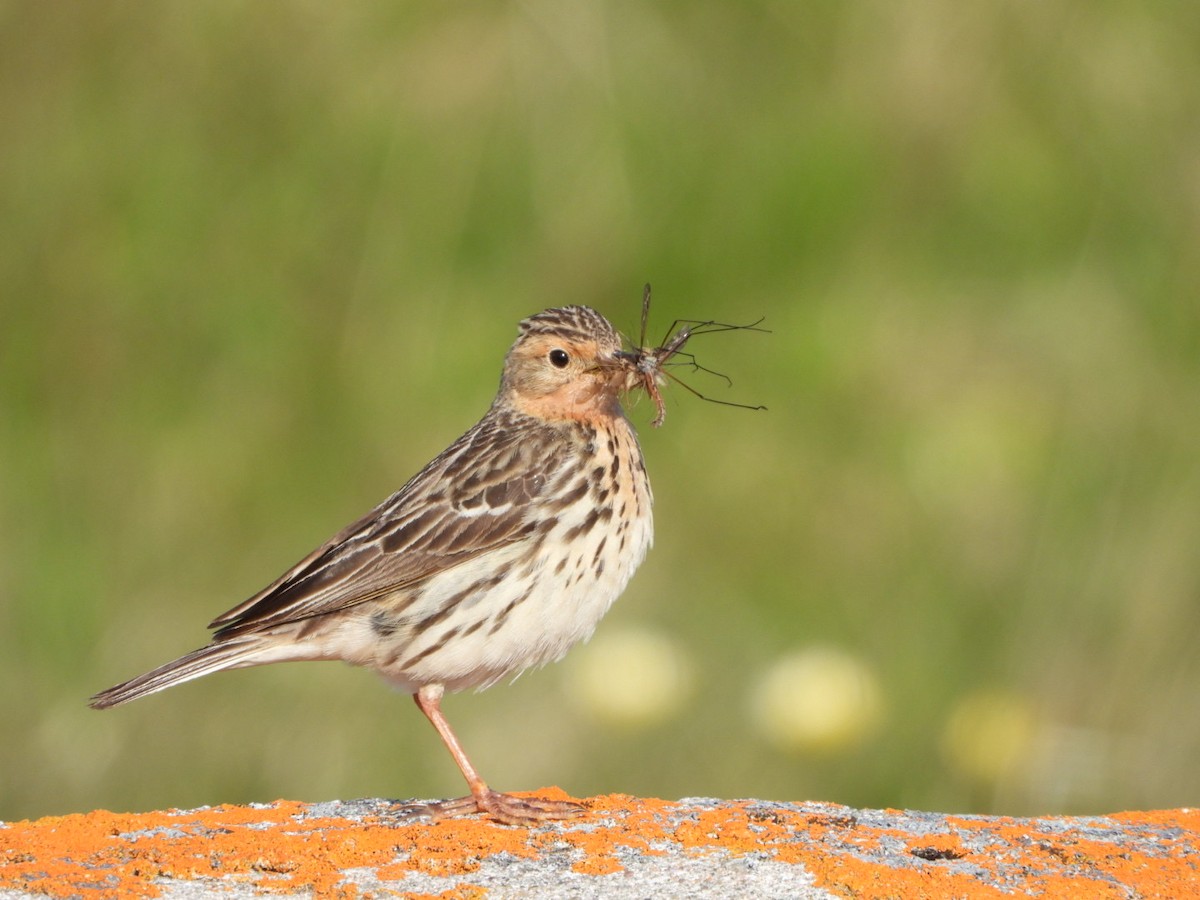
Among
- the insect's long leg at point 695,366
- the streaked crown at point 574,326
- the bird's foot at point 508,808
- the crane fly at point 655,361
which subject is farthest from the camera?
the insect's long leg at point 695,366

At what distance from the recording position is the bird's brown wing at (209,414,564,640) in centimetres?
627

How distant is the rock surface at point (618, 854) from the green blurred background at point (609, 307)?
2.46 m

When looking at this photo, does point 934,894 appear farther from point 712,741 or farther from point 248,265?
point 248,265

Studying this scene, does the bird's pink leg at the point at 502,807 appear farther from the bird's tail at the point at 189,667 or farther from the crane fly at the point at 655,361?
the crane fly at the point at 655,361

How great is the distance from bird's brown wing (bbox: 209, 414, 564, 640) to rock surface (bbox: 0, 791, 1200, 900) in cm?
123

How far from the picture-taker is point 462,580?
6.32 meters

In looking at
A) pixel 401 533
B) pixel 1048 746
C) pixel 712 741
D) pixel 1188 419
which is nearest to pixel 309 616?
pixel 401 533

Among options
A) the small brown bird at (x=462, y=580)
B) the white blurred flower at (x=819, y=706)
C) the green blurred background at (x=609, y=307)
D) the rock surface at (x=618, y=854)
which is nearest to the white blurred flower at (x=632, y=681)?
the green blurred background at (x=609, y=307)

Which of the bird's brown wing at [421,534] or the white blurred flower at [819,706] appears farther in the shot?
the white blurred flower at [819,706]

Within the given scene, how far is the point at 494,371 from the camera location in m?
8.39

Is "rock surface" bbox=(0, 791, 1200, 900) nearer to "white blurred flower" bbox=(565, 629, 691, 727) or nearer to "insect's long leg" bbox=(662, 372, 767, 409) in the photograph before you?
"white blurred flower" bbox=(565, 629, 691, 727)

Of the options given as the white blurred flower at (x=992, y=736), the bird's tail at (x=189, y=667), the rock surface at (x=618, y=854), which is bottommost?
the rock surface at (x=618, y=854)

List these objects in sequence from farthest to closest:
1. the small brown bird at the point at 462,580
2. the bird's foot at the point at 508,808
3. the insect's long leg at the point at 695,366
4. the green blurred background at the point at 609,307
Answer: the green blurred background at the point at 609,307 → the insect's long leg at the point at 695,366 → the small brown bird at the point at 462,580 → the bird's foot at the point at 508,808

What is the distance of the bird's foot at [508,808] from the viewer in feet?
16.8
